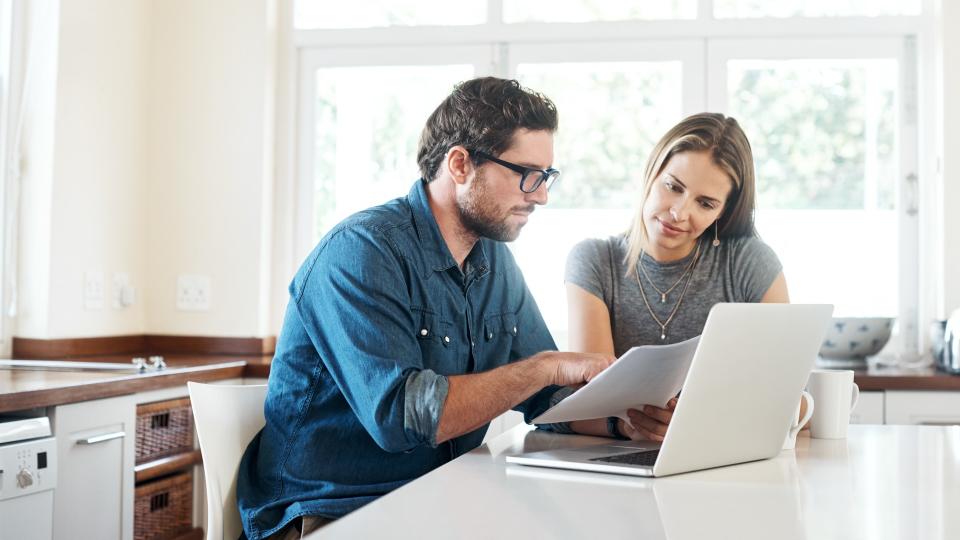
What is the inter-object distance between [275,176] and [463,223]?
196cm

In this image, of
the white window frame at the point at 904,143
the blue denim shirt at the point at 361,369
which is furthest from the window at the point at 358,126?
the blue denim shirt at the point at 361,369

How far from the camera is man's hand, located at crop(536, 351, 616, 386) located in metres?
1.51

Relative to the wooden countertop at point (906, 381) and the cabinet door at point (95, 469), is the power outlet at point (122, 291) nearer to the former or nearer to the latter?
the cabinet door at point (95, 469)

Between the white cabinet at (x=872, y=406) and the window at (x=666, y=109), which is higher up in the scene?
the window at (x=666, y=109)

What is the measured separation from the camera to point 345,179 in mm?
3621

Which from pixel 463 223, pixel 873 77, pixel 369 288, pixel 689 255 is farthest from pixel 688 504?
pixel 873 77

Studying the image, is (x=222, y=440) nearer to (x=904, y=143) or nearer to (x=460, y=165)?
(x=460, y=165)

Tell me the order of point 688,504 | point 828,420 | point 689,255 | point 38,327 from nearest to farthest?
point 688,504 → point 828,420 → point 689,255 → point 38,327

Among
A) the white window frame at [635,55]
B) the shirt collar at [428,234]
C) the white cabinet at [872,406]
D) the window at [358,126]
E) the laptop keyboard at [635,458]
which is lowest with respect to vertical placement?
the white cabinet at [872,406]

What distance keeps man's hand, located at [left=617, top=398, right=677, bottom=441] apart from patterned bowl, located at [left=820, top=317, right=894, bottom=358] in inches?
62.0

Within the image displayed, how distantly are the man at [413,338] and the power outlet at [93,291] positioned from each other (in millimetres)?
1719

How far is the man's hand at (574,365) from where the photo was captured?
59.4 inches

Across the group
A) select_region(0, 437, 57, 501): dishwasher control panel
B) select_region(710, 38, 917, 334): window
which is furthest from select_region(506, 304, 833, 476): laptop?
select_region(710, 38, 917, 334): window

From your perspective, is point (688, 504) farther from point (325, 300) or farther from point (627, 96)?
point (627, 96)
